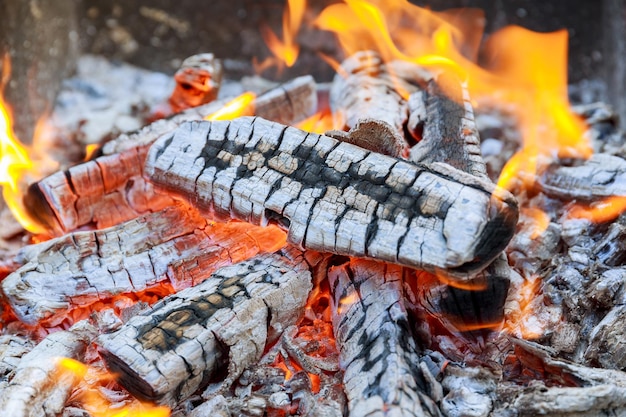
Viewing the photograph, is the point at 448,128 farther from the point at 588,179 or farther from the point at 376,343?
the point at 376,343

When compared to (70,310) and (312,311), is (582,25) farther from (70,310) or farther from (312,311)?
(70,310)

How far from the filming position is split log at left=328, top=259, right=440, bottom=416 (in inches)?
54.6

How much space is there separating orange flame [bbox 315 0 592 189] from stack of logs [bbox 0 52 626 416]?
1.15ft

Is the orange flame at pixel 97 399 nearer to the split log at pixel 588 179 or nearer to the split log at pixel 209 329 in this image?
the split log at pixel 209 329

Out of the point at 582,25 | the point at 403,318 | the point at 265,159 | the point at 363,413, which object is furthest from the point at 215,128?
the point at 582,25

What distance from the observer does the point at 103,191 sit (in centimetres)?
214

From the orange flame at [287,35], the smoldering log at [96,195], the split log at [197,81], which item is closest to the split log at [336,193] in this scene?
the smoldering log at [96,195]

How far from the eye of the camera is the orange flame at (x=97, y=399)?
1477mm

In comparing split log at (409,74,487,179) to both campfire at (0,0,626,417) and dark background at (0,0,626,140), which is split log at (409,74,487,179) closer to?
campfire at (0,0,626,417)

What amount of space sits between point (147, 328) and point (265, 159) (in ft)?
1.86

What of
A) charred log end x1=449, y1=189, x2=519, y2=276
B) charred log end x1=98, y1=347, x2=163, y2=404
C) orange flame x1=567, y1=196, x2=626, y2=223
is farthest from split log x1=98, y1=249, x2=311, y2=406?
orange flame x1=567, y1=196, x2=626, y2=223

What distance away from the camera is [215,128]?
189 centimetres

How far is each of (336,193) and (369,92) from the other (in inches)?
31.8

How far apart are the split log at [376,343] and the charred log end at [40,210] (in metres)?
1.00
